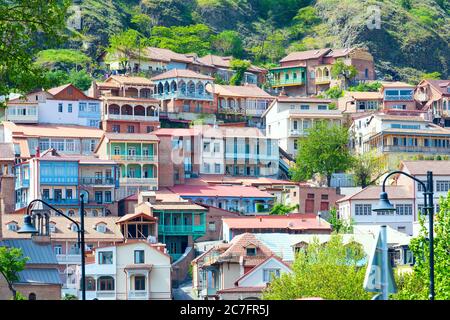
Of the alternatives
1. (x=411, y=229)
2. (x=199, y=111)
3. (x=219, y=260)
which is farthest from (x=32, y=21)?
(x=199, y=111)

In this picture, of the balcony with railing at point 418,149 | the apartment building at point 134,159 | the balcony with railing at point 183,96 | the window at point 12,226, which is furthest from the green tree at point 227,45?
→ the window at point 12,226

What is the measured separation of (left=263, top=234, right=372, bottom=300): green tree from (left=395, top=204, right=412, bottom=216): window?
2870 cm

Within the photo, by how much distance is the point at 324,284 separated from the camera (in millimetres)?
79375

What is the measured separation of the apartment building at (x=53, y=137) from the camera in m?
131

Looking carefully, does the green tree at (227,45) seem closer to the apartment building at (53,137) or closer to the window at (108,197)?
the apartment building at (53,137)

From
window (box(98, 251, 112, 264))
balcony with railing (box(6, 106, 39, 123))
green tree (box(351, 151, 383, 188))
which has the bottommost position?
window (box(98, 251, 112, 264))

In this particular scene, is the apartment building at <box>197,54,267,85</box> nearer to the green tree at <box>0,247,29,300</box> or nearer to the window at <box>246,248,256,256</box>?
the window at <box>246,248,256,256</box>

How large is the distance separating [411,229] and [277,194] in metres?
13.5

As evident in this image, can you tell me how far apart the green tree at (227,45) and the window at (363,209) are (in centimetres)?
7641

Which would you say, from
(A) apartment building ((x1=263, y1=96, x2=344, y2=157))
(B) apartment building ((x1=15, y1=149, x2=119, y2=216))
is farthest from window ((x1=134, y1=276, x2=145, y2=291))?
(A) apartment building ((x1=263, y1=96, x2=344, y2=157))

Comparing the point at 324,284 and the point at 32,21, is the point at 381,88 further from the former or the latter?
the point at 32,21

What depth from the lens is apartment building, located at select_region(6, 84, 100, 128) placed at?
456ft

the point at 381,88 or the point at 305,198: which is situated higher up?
the point at 381,88
